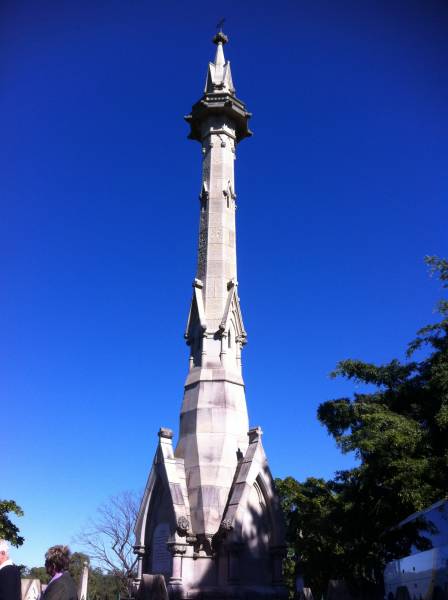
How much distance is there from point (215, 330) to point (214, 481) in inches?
173

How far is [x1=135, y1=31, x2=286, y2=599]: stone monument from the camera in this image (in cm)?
1291

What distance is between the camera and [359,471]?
17.8 meters

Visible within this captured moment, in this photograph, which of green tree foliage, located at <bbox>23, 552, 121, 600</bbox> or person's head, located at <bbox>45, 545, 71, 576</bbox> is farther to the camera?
green tree foliage, located at <bbox>23, 552, 121, 600</bbox>

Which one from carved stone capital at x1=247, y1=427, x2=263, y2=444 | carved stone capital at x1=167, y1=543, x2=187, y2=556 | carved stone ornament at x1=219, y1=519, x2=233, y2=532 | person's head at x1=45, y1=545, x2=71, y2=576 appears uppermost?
carved stone capital at x1=247, y1=427, x2=263, y2=444

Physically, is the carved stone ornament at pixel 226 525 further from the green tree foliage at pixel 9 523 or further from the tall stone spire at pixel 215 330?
the green tree foliage at pixel 9 523

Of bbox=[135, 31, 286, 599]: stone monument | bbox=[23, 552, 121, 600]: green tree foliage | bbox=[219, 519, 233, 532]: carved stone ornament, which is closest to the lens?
bbox=[219, 519, 233, 532]: carved stone ornament

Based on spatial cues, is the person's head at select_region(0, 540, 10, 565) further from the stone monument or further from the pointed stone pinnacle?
the pointed stone pinnacle

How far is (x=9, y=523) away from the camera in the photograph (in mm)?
25047

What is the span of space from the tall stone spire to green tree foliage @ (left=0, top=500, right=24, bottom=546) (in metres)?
13.5

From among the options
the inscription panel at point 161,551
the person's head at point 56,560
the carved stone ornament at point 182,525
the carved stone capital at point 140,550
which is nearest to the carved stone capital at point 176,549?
the carved stone ornament at point 182,525

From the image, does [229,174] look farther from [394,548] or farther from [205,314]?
[394,548]

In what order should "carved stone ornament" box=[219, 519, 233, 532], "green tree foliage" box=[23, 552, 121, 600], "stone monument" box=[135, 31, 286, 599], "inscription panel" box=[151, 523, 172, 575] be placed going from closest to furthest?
"carved stone ornament" box=[219, 519, 233, 532] < "stone monument" box=[135, 31, 286, 599] < "inscription panel" box=[151, 523, 172, 575] < "green tree foliage" box=[23, 552, 121, 600]

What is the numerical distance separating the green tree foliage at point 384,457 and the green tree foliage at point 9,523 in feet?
41.4

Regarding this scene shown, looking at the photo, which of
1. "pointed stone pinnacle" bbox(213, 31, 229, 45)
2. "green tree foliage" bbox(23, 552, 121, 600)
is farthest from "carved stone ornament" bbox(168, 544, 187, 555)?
"green tree foliage" bbox(23, 552, 121, 600)
